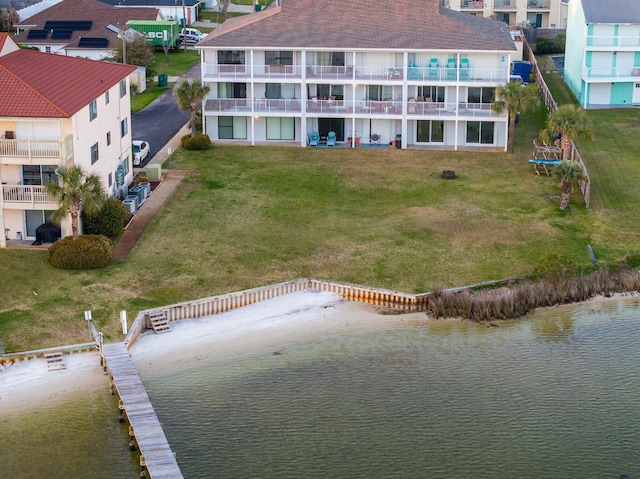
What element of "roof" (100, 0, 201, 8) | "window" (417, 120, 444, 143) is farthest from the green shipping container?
"window" (417, 120, 444, 143)

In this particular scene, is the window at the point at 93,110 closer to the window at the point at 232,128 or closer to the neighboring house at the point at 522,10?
the window at the point at 232,128

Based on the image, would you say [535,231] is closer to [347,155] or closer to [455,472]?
[347,155]

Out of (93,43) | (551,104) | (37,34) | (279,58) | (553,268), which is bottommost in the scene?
(553,268)

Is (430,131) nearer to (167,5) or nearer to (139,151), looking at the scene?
(139,151)

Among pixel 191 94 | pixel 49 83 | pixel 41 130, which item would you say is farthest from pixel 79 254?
pixel 191 94

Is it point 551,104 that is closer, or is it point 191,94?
point 191,94

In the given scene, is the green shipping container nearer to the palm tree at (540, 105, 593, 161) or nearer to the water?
the palm tree at (540, 105, 593, 161)

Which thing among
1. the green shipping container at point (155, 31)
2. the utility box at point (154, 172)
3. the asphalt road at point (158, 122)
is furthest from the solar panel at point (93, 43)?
the utility box at point (154, 172)

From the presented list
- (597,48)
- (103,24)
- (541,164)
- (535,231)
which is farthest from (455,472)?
(103,24)
